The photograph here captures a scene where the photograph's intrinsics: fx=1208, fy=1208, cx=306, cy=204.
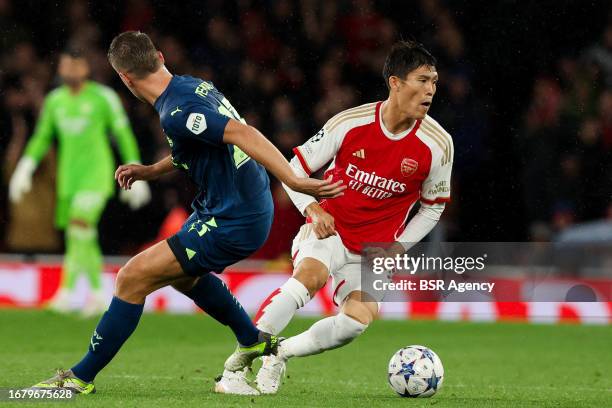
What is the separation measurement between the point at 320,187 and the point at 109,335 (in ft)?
4.30

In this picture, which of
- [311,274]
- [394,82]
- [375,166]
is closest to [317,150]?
[375,166]

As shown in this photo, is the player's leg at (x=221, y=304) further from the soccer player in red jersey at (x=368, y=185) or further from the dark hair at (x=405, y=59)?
the dark hair at (x=405, y=59)

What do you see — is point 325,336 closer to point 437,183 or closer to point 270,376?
point 270,376

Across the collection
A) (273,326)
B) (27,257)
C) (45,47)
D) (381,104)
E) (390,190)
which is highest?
(45,47)

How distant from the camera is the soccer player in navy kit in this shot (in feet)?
17.7

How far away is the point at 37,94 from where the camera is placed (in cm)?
1345

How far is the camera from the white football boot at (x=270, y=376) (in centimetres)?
599

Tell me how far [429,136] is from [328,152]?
0.54 metres

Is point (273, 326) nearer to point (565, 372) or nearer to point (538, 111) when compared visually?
point (565, 372)

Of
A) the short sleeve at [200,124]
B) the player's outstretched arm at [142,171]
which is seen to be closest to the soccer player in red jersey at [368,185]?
the player's outstretched arm at [142,171]

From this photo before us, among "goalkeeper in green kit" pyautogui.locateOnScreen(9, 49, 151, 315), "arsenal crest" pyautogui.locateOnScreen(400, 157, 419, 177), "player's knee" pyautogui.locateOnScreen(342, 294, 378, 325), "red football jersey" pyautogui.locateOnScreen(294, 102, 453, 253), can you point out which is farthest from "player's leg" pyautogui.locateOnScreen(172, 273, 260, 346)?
"goalkeeper in green kit" pyautogui.locateOnScreen(9, 49, 151, 315)

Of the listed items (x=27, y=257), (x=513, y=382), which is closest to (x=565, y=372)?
(x=513, y=382)

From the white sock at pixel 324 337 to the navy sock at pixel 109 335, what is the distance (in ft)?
2.97

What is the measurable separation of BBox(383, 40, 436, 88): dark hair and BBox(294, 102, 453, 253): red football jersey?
0.73 ft
